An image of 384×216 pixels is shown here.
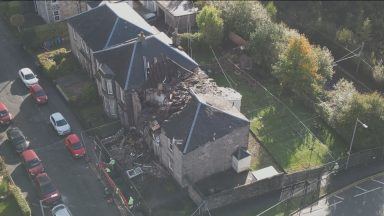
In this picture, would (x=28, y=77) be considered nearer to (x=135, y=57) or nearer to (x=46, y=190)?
(x=135, y=57)

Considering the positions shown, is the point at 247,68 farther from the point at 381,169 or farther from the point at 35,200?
the point at 35,200

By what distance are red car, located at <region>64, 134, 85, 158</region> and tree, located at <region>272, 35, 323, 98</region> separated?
26.2 m

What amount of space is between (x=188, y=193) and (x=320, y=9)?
148ft

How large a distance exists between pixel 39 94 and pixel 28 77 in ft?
14.3

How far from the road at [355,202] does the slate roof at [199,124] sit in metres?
11.8

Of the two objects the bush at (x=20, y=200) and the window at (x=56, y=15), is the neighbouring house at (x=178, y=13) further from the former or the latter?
the bush at (x=20, y=200)

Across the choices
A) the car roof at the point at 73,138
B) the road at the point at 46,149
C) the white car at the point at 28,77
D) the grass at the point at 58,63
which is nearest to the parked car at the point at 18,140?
the road at the point at 46,149

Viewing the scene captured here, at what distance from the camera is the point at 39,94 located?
6881cm

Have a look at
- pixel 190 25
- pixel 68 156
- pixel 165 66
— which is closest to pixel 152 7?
pixel 190 25

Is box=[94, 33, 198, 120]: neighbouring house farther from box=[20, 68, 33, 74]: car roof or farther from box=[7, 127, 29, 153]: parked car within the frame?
box=[20, 68, 33, 74]: car roof

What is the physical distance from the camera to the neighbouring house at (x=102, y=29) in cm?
6812

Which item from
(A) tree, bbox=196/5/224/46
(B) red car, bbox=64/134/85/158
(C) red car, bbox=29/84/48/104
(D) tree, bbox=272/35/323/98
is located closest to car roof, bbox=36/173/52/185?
(B) red car, bbox=64/134/85/158

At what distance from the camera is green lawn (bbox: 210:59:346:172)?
62531 mm

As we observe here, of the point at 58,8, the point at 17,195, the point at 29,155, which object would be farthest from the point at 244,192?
the point at 58,8
